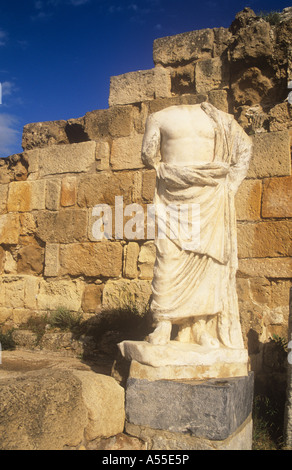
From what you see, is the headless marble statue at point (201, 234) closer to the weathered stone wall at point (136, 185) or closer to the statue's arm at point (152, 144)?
the statue's arm at point (152, 144)

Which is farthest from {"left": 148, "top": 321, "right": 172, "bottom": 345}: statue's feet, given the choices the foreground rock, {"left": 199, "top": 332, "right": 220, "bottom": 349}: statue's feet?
the foreground rock

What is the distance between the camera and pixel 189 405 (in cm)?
327

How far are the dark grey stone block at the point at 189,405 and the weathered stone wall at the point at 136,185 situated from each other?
175cm

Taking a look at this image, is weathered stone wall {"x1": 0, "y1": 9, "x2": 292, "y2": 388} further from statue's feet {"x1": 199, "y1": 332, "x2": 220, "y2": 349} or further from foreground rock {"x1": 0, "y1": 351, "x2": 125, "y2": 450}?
foreground rock {"x1": 0, "y1": 351, "x2": 125, "y2": 450}

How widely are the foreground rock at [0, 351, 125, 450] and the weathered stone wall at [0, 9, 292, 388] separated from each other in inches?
84.8

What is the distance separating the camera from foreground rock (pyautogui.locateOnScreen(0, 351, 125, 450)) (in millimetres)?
2805

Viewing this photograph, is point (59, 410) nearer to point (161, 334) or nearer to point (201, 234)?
point (161, 334)

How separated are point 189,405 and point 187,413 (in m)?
0.06

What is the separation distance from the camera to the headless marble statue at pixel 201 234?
11.9ft

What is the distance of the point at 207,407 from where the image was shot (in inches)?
127

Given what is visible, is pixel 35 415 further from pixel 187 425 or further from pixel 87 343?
pixel 87 343

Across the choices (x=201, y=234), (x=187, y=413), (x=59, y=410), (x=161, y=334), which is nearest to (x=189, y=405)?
(x=187, y=413)

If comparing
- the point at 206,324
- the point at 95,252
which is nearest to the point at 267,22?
the point at 95,252
